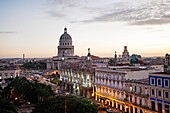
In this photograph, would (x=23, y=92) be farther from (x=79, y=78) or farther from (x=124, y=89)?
(x=79, y=78)

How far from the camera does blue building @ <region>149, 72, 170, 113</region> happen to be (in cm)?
4750

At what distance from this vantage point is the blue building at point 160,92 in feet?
156

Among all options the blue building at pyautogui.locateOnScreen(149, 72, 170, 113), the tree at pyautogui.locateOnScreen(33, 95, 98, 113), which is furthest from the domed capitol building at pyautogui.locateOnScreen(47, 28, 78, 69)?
the tree at pyautogui.locateOnScreen(33, 95, 98, 113)

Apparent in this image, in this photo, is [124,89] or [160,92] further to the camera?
[124,89]

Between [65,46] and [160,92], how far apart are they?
14415cm

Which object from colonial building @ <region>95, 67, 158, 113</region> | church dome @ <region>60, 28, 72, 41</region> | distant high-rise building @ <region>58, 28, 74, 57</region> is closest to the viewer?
colonial building @ <region>95, 67, 158, 113</region>

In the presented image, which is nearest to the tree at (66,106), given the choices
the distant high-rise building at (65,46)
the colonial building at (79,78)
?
the colonial building at (79,78)

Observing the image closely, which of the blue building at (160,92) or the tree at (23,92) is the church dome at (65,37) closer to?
the tree at (23,92)

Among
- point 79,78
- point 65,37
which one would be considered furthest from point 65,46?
point 79,78

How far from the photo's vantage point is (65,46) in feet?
625

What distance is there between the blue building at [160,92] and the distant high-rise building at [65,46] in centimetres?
14148

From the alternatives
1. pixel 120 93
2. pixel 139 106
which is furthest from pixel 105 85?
pixel 139 106

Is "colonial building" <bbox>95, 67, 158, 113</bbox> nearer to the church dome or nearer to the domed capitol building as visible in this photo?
the domed capitol building

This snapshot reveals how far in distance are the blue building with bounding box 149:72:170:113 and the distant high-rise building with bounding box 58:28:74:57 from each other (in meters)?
141
